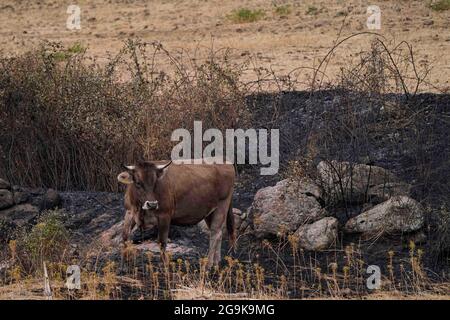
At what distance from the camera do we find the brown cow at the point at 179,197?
1250 cm

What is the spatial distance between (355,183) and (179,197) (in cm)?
251

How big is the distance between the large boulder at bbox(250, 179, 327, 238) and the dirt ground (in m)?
5.26

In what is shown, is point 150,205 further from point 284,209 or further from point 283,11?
point 283,11

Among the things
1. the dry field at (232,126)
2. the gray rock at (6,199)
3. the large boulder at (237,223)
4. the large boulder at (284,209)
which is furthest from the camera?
the gray rock at (6,199)

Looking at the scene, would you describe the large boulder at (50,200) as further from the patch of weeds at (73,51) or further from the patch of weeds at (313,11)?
the patch of weeds at (313,11)

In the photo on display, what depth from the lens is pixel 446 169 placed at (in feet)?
48.0

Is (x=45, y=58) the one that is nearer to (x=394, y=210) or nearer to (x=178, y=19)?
(x=394, y=210)

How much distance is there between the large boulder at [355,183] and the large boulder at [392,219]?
52 centimetres

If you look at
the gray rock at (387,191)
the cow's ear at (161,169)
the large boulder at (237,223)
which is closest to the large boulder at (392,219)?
the gray rock at (387,191)

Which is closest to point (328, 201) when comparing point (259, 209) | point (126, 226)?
point (259, 209)

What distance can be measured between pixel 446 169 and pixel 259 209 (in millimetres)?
2369

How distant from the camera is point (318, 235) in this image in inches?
530

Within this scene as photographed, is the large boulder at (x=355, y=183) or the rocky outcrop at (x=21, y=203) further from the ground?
the large boulder at (x=355, y=183)

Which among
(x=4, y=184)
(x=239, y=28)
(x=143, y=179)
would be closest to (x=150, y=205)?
(x=143, y=179)
